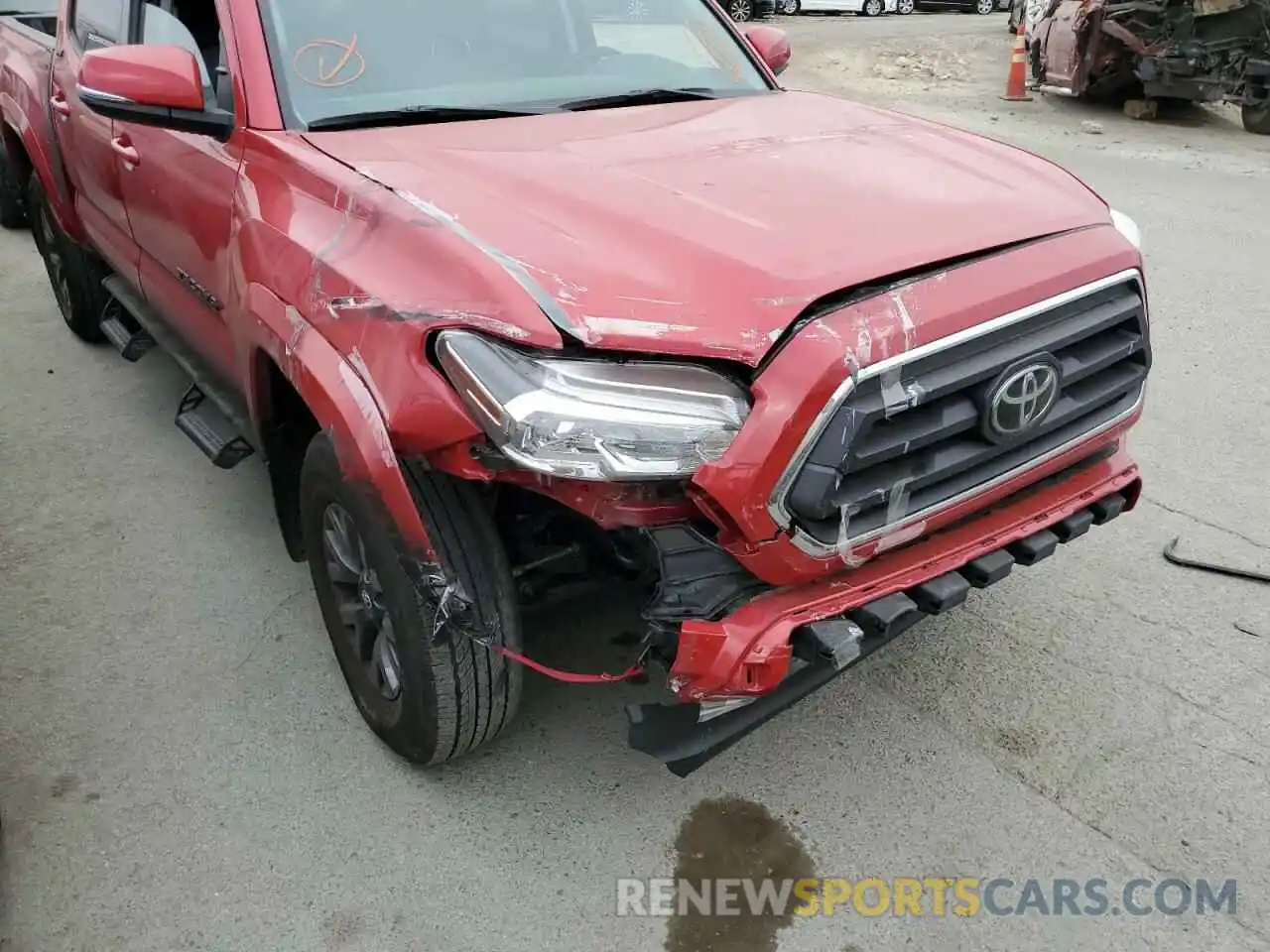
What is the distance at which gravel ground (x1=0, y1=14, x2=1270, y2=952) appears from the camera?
223cm

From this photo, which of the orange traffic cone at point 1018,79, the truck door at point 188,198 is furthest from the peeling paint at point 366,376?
the orange traffic cone at point 1018,79

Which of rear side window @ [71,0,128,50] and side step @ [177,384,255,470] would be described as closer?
side step @ [177,384,255,470]

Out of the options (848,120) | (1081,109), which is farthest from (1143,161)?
(848,120)

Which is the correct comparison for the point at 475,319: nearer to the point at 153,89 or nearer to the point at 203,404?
the point at 153,89

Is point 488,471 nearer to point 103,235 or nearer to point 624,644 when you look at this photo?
point 624,644

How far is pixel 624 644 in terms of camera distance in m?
3.06

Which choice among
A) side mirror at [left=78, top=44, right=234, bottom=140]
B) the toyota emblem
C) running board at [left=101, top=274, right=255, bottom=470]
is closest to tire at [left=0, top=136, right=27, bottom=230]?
running board at [left=101, top=274, right=255, bottom=470]

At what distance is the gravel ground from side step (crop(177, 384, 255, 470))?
18.3 inches

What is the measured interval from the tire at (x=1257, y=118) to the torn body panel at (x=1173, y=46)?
84 millimetres

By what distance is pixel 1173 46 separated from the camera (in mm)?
10445

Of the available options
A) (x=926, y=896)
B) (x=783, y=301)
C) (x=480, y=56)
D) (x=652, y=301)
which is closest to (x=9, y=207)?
(x=480, y=56)

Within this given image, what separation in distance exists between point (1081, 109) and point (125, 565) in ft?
38.5

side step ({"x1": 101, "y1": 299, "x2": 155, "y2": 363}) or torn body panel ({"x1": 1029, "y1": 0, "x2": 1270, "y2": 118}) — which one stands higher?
torn body panel ({"x1": 1029, "y1": 0, "x2": 1270, "y2": 118})

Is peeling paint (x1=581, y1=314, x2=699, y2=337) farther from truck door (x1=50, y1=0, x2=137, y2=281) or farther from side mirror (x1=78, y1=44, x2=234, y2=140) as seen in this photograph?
truck door (x1=50, y1=0, x2=137, y2=281)
